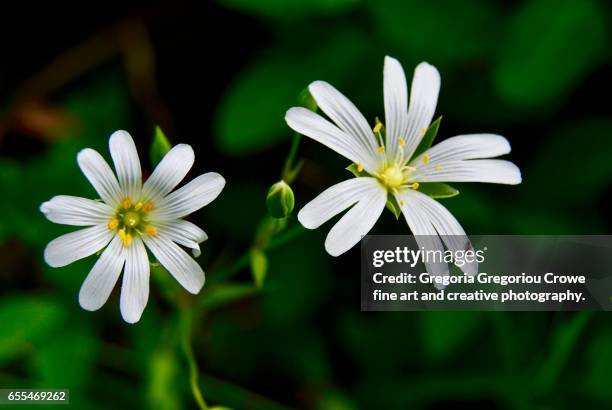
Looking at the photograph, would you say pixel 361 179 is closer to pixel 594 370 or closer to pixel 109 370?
pixel 594 370

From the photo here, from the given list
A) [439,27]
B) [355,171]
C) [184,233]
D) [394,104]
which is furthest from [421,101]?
[439,27]

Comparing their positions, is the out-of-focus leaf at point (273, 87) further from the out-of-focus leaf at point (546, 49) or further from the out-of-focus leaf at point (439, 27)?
the out-of-focus leaf at point (546, 49)

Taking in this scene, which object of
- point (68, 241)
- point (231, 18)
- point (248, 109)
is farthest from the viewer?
point (231, 18)

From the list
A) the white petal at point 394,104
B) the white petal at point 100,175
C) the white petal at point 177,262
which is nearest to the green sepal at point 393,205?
the white petal at point 394,104

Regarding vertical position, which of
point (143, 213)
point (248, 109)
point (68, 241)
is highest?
point (248, 109)

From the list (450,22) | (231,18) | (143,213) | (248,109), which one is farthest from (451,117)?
(143,213)

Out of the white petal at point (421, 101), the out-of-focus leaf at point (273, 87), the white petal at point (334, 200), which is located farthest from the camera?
the out-of-focus leaf at point (273, 87)
